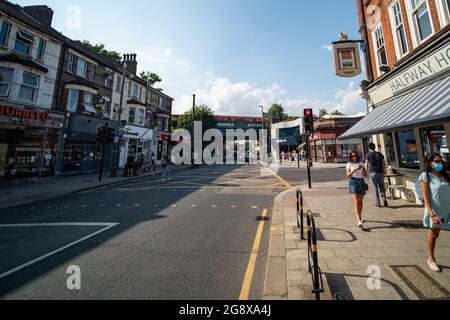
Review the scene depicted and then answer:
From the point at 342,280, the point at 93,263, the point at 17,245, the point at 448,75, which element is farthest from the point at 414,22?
the point at 17,245

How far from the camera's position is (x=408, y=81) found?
700 cm

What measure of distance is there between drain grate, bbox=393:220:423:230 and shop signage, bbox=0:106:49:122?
802 inches

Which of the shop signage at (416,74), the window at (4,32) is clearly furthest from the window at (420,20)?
the window at (4,32)

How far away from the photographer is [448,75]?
218 inches

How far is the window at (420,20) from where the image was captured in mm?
6703

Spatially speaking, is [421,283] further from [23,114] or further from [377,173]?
[23,114]

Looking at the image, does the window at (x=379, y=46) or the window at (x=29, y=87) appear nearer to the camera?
the window at (x=379, y=46)

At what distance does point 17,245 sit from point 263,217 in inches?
254

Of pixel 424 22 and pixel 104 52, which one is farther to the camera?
pixel 104 52

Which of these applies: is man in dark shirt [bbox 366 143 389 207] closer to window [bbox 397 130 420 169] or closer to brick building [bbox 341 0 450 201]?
brick building [bbox 341 0 450 201]

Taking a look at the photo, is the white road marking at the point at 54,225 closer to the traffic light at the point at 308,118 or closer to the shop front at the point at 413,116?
the shop front at the point at 413,116

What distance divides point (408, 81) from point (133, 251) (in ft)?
32.5

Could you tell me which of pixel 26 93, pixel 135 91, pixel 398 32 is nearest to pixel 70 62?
pixel 26 93

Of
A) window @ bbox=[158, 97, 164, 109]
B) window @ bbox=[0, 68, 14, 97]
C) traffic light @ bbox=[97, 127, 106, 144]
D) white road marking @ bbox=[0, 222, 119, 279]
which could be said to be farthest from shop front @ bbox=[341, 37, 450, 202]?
window @ bbox=[158, 97, 164, 109]
